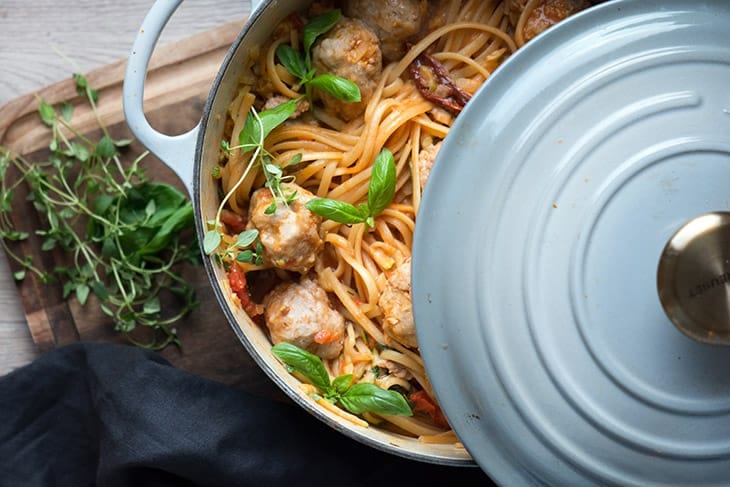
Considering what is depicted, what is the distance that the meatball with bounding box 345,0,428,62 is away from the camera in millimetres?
2230

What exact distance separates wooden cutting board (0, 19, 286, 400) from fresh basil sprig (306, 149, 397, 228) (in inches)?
25.0

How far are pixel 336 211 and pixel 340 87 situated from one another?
1.04 feet

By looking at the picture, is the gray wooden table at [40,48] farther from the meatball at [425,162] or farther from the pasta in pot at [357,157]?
the meatball at [425,162]

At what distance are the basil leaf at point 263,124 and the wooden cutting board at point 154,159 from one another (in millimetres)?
475

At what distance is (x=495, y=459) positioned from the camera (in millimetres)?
1903

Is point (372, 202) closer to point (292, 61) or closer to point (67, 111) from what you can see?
point (292, 61)

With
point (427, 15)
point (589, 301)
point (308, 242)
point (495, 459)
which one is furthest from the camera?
point (427, 15)

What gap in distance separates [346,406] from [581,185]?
86 centimetres

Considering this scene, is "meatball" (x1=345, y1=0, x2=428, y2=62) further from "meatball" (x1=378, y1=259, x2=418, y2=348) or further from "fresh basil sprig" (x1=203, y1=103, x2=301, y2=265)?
"meatball" (x1=378, y1=259, x2=418, y2=348)

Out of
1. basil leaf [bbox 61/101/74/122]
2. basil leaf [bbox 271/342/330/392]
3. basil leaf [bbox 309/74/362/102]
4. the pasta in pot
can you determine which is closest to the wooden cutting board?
basil leaf [bbox 61/101/74/122]

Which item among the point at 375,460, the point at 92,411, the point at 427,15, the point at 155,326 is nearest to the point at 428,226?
the point at 427,15

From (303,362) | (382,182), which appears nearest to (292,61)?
(382,182)

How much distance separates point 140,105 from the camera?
7.07ft

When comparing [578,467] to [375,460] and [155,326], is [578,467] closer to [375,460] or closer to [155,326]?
[375,460]
